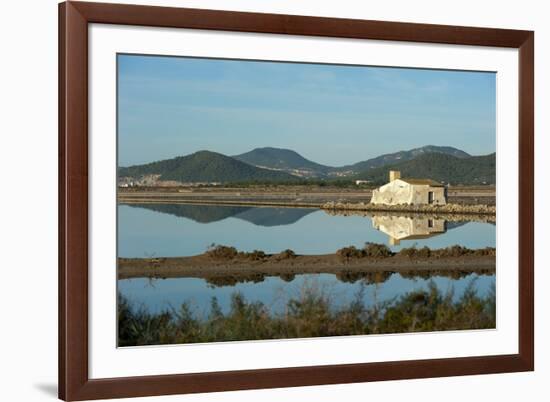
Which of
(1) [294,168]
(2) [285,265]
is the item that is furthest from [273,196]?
(2) [285,265]

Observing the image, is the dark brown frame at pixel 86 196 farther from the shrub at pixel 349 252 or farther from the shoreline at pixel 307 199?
the shrub at pixel 349 252

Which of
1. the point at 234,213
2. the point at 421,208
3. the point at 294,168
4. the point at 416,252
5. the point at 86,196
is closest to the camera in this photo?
the point at 86,196

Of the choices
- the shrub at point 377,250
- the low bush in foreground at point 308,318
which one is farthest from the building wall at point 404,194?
the low bush in foreground at point 308,318

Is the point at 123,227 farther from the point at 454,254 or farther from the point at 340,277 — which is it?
the point at 454,254

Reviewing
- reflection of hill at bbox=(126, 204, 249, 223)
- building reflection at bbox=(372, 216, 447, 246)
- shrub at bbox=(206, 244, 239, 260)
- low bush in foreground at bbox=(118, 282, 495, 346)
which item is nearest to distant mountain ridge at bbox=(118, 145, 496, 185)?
reflection of hill at bbox=(126, 204, 249, 223)

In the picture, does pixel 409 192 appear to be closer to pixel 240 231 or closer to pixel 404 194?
pixel 404 194

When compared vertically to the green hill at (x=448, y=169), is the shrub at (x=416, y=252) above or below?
below

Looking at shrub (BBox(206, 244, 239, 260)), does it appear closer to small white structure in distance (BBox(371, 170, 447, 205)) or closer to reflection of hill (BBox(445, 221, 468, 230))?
small white structure in distance (BBox(371, 170, 447, 205))
